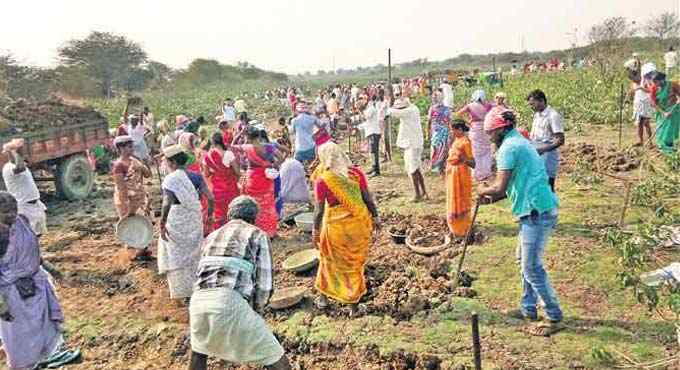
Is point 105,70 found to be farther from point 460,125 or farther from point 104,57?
point 460,125

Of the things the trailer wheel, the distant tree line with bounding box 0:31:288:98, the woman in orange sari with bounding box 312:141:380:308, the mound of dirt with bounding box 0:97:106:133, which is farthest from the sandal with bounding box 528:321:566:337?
the distant tree line with bounding box 0:31:288:98

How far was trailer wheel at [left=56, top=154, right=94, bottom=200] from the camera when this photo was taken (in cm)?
987

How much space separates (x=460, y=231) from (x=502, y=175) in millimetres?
2160

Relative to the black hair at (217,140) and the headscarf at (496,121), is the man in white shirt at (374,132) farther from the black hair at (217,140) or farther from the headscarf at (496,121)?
the headscarf at (496,121)

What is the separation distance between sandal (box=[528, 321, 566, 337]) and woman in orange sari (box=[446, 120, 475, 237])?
194cm

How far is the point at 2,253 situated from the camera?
3.57 m

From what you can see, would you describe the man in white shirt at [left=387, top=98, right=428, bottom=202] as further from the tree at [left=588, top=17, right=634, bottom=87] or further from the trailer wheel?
the tree at [left=588, top=17, right=634, bottom=87]

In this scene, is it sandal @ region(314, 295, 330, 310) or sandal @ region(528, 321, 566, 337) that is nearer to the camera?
sandal @ region(528, 321, 566, 337)

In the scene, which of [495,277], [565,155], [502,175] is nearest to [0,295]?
[502,175]

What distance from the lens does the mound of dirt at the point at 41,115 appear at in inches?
363

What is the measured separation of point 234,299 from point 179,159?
2.18 meters

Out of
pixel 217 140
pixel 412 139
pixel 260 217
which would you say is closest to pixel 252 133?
pixel 217 140

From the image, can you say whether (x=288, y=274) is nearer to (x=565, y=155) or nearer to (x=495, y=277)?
(x=495, y=277)

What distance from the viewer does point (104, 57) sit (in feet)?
145
